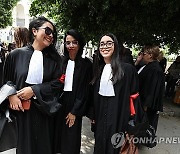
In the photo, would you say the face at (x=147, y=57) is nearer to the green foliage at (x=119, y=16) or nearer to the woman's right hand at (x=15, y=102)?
the green foliage at (x=119, y=16)

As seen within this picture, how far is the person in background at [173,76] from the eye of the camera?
771cm

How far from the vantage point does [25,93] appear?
2.24 m

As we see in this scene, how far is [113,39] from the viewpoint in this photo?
2506 mm

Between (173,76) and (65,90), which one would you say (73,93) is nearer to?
(65,90)

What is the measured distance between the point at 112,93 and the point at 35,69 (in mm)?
857

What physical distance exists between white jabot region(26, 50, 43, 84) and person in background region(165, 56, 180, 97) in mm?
6312

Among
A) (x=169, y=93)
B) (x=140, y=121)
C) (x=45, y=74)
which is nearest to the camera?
(x=45, y=74)

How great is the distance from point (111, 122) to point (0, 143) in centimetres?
118

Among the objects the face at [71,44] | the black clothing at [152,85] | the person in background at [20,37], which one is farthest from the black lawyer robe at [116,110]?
the person in background at [20,37]

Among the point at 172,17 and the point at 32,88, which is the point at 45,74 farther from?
the point at 172,17

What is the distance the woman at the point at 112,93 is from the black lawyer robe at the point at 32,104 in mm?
544

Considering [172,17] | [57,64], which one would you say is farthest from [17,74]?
[172,17]

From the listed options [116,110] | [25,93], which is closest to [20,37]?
[25,93]

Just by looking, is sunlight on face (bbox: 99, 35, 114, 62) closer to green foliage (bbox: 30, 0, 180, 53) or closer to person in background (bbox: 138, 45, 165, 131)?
person in background (bbox: 138, 45, 165, 131)
